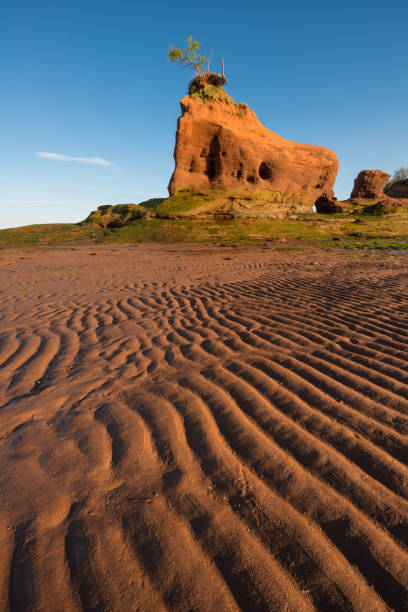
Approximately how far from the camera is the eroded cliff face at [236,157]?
2489cm

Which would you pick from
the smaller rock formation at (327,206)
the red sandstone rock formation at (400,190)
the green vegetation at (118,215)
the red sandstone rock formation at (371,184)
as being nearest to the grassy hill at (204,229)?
the green vegetation at (118,215)

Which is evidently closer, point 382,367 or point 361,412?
point 361,412

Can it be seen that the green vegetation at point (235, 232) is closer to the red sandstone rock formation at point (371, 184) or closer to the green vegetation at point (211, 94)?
the green vegetation at point (211, 94)

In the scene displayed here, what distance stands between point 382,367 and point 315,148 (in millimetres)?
33177

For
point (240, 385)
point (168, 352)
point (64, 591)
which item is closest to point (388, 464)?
point (240, 385)

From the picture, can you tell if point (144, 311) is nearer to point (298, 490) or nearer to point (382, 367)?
point (382, 367)

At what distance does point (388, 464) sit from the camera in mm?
1751

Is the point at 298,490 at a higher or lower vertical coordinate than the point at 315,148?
lower

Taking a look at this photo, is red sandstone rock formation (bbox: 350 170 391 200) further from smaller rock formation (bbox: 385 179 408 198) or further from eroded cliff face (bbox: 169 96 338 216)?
smaller rock formation (bbox: 385 179 408 198)

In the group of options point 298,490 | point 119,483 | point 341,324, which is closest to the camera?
point 298,490

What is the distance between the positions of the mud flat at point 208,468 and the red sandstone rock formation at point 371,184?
39.5m

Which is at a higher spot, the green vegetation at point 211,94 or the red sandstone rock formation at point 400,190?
the green vegetation at point 211,94

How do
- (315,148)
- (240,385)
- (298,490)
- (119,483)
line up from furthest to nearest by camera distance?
(315,148)
(240,385)
(119,483)
(298,490)

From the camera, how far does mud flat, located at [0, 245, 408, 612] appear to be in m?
1.24
